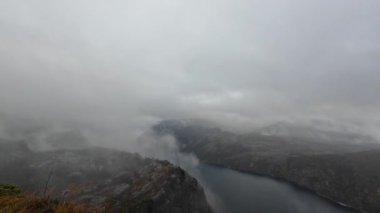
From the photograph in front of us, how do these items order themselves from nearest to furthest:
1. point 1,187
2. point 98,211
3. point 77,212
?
point 77,212
point 98,211
point 1,187

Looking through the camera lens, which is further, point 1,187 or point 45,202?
point 1,187

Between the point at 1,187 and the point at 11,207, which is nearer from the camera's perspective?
the point at 11,207

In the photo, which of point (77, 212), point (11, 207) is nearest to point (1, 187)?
point (11, 207)

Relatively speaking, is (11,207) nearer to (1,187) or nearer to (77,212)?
(77,212)

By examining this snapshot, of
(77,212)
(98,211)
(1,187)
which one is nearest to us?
(77,212)

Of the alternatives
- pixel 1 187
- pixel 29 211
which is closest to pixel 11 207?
pixel 29 211

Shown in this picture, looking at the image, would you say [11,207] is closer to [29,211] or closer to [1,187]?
[29,211]

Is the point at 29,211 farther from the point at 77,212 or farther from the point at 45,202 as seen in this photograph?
the point at 77,212
